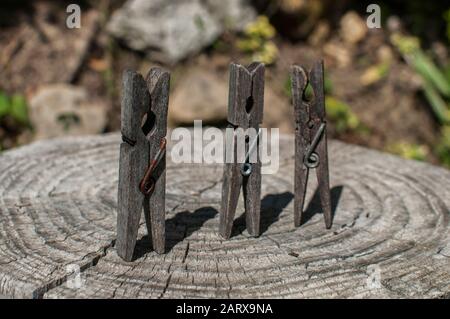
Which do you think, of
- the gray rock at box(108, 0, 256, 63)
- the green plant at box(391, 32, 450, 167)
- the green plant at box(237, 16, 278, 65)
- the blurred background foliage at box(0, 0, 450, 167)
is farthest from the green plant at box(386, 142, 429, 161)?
the gray rock at box(108, 0, 256, 63)

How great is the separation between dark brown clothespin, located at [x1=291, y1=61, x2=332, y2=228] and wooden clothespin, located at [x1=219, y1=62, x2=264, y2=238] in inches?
8.7

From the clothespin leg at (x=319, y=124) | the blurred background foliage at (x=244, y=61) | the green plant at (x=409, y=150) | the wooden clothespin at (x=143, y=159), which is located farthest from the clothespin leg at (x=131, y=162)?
the green plant at (x=409, y=150)

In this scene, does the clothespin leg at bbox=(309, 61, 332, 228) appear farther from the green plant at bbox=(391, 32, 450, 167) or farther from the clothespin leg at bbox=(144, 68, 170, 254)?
the green plant at bbox=(391, 32, 450, 167)

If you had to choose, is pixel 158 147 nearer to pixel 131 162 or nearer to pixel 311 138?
pixel 131 162

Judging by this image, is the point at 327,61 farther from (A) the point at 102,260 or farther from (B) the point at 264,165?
(A) the point at 102,260

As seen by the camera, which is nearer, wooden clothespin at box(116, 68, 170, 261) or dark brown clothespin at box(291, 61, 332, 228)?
wooden clothespin at box(116, 68, 170, 261)

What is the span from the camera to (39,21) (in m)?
7.06

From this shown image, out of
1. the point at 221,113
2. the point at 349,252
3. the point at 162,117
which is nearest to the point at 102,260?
the point at 162,117

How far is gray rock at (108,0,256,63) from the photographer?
6762 mm

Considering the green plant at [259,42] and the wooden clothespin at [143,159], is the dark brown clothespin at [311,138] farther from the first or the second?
the green plant at [259,42]

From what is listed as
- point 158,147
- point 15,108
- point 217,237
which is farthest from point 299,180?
point 15,108

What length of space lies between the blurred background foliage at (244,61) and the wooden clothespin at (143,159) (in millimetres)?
3562

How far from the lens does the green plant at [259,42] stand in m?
6.93
